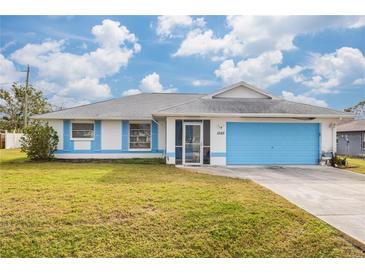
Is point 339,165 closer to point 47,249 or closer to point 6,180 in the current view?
point 47,249

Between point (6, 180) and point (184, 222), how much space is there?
663 centimetres

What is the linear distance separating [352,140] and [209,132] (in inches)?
721

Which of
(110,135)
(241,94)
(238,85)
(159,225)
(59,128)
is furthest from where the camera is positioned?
(241,94)

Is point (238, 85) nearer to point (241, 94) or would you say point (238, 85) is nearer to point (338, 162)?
point (241, 94)

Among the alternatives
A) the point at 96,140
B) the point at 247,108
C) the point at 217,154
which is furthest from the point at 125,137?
the point at 247,108

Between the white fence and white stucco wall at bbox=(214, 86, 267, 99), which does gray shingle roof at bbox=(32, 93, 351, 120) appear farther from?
the white fence

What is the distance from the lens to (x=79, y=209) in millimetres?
5195

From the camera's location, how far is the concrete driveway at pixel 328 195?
4.69m

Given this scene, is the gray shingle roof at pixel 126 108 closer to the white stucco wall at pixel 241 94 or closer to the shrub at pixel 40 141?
the shrub at pixel 40 141

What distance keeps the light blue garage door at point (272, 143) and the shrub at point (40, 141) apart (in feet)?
30.9

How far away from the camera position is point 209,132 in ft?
41.0

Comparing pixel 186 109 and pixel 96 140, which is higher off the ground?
pixel 186 109

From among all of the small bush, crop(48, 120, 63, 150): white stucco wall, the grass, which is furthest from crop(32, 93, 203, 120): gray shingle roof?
the small bush

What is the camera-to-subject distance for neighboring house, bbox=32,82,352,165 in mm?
12414
